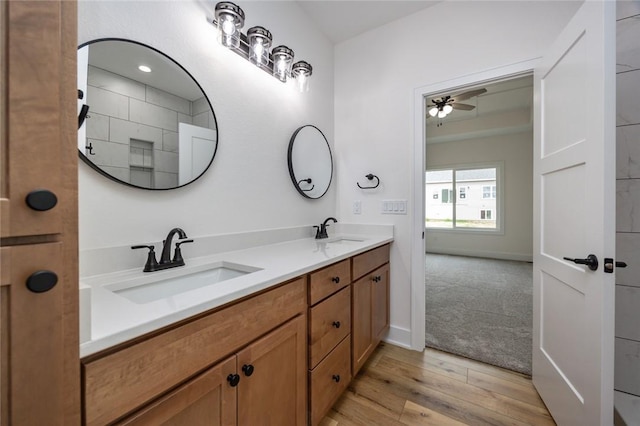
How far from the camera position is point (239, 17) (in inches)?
52.9

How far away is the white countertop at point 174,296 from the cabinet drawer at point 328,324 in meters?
0.22

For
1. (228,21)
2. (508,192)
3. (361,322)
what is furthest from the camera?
(508,192)

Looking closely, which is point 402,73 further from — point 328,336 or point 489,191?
point 489,191

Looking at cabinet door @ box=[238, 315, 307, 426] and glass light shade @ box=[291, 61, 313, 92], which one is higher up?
glass light shade @ box=[291, 61, 313, 92]

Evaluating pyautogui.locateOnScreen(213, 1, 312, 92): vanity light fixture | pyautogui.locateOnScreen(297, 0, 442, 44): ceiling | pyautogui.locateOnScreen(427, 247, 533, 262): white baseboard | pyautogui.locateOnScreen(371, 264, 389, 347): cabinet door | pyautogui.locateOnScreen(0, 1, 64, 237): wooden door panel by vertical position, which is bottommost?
pyautogui.locateOnScreen(427, 247, 533, 262): white baseboard

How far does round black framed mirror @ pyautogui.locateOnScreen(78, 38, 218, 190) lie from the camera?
971 millimetres

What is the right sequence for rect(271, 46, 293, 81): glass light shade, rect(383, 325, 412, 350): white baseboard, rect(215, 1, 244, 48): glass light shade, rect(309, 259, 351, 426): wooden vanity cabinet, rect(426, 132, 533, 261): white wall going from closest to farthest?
1. rect(309, 259, 351, 426): wooden vanity cabinet
2. rect(215, 1, 244, 48): glass light shade
3. rect(271, 46, 293, 81): glass light shade
4. rect(383, 325, 412, 350): white baseboard
5. rect(426, 132, 533, 261): white wall

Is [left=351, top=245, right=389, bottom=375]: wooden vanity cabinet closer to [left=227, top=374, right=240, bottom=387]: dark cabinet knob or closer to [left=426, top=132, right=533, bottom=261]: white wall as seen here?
[left=227, top=374, right=240, bottom=387]: dark cabinet knob

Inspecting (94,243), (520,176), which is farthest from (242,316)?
(520,176)

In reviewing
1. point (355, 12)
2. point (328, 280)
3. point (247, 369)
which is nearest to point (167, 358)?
point (247, 369)

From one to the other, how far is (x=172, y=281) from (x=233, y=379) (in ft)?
1.62

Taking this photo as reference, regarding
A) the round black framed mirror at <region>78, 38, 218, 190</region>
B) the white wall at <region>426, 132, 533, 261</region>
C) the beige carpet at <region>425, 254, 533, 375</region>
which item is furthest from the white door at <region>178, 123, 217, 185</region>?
the white wall at <region>426, 132, 533, 261</region>

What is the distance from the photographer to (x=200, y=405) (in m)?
0.72

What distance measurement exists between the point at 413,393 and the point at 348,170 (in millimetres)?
1738
